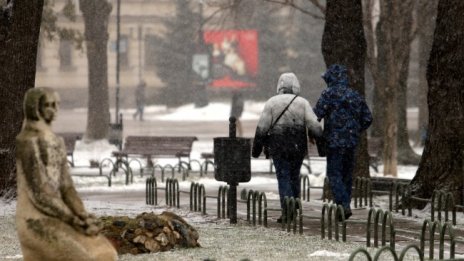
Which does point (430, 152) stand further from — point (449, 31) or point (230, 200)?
point (230, 200)

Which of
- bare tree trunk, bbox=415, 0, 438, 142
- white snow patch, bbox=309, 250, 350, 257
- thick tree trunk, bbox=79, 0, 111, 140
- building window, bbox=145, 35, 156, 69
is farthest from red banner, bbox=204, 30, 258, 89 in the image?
white snow patch, bbox=309, 250, 350, 257

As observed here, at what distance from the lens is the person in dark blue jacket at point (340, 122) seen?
632 inches

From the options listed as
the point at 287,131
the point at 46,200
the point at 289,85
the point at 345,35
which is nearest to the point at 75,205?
the point at 46,200

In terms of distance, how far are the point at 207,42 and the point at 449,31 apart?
5931 centimetres

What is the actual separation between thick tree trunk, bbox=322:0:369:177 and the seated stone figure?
1118cm

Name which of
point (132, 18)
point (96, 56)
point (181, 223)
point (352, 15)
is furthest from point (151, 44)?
point (181, 223)

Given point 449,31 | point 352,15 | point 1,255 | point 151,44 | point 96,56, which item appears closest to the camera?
point 1,255

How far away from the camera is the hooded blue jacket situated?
16031 millimetres

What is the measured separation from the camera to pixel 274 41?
3100 inches

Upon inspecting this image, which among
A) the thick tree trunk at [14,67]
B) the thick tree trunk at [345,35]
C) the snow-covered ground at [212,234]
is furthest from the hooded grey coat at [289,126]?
the thick tree trunk at [14,67]

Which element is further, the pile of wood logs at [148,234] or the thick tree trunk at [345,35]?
the thick tree trunk at [345,35]

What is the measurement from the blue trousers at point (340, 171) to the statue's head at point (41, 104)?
756 centimetres

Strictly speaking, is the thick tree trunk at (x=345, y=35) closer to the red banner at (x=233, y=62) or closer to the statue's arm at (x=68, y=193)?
the statue's arm at (x=68, y=193)

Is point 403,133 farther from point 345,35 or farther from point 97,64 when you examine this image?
point 345,35
